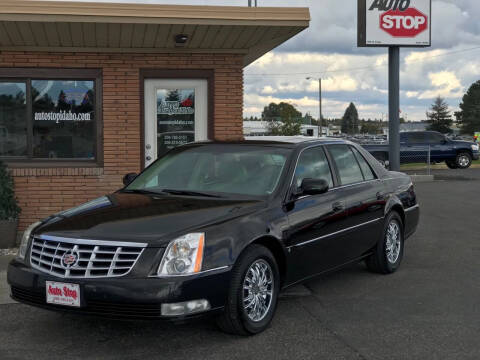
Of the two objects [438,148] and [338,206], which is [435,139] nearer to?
[438,148]

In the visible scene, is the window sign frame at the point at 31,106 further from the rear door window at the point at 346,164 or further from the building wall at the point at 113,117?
the rear door window at the point at 346,164

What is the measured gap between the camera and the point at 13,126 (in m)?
9.44

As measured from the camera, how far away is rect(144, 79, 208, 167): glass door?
9.62 meters

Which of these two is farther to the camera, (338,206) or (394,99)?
(394,99)

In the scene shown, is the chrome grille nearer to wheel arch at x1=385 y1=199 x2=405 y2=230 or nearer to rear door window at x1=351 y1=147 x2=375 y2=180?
rear door window at x1=351 y1=147 x2=375 y2=180

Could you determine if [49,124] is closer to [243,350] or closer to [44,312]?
[44,312]

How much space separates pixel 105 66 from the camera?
30.7ft

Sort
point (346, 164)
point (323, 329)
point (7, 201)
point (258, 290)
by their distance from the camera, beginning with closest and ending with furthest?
point (258, 290)
point (323, 329)
point (346, 164)
point (7, 201)

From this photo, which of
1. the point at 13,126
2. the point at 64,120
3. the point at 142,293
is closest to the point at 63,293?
the point at 142,293

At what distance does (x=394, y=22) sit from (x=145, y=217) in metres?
11.5

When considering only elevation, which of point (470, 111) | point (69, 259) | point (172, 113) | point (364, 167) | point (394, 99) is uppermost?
point (470, 111)

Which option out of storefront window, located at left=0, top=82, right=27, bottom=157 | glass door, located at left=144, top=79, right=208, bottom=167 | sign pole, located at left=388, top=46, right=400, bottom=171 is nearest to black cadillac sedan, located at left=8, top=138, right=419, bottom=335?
glass door, located at left=144, top=79, right=208, bottom=167

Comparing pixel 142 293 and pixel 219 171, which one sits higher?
pixel 219 171

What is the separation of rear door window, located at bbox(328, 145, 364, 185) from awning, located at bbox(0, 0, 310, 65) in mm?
2454
